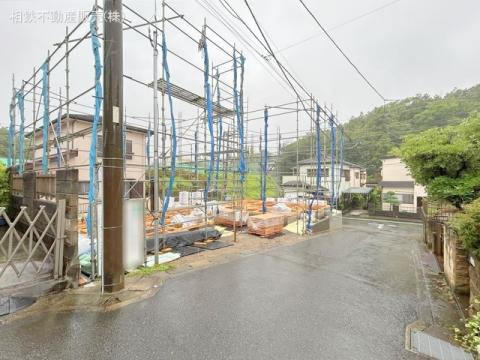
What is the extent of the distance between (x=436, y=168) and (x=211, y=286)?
266 inches

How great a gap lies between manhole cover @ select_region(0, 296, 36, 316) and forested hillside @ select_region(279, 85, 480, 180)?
25.6 meters

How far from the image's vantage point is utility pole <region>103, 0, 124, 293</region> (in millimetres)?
4145

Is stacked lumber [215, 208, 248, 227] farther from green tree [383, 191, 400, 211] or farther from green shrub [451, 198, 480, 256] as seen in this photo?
green tree [383, 191, 400, 211]

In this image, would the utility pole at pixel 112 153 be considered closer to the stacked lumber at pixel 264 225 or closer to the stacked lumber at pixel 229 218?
the stacked lumber at pixel 264 225

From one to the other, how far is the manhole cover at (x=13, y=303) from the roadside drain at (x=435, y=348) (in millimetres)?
5439

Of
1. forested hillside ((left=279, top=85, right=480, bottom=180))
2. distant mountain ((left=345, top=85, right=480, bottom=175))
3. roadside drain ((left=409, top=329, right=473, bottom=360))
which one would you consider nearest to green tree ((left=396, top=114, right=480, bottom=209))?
roadside drain ((left=409, top=329, right=473, bottom=360))

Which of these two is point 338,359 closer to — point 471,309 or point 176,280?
point 471,309

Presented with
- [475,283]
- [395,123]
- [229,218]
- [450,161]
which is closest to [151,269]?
[229,218]

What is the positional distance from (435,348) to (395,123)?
36.9 m

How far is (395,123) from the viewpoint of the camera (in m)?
33.2

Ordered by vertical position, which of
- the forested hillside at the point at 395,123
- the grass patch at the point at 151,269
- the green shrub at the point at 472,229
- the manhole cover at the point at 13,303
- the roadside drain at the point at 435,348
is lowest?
the roadside drain at the point at 435,348

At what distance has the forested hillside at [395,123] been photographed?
2838 cm

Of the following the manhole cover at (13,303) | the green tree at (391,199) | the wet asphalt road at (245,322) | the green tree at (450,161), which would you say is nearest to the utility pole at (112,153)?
the wet asphalt road at (245,322)

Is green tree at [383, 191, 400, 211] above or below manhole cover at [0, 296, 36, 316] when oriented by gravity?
above
